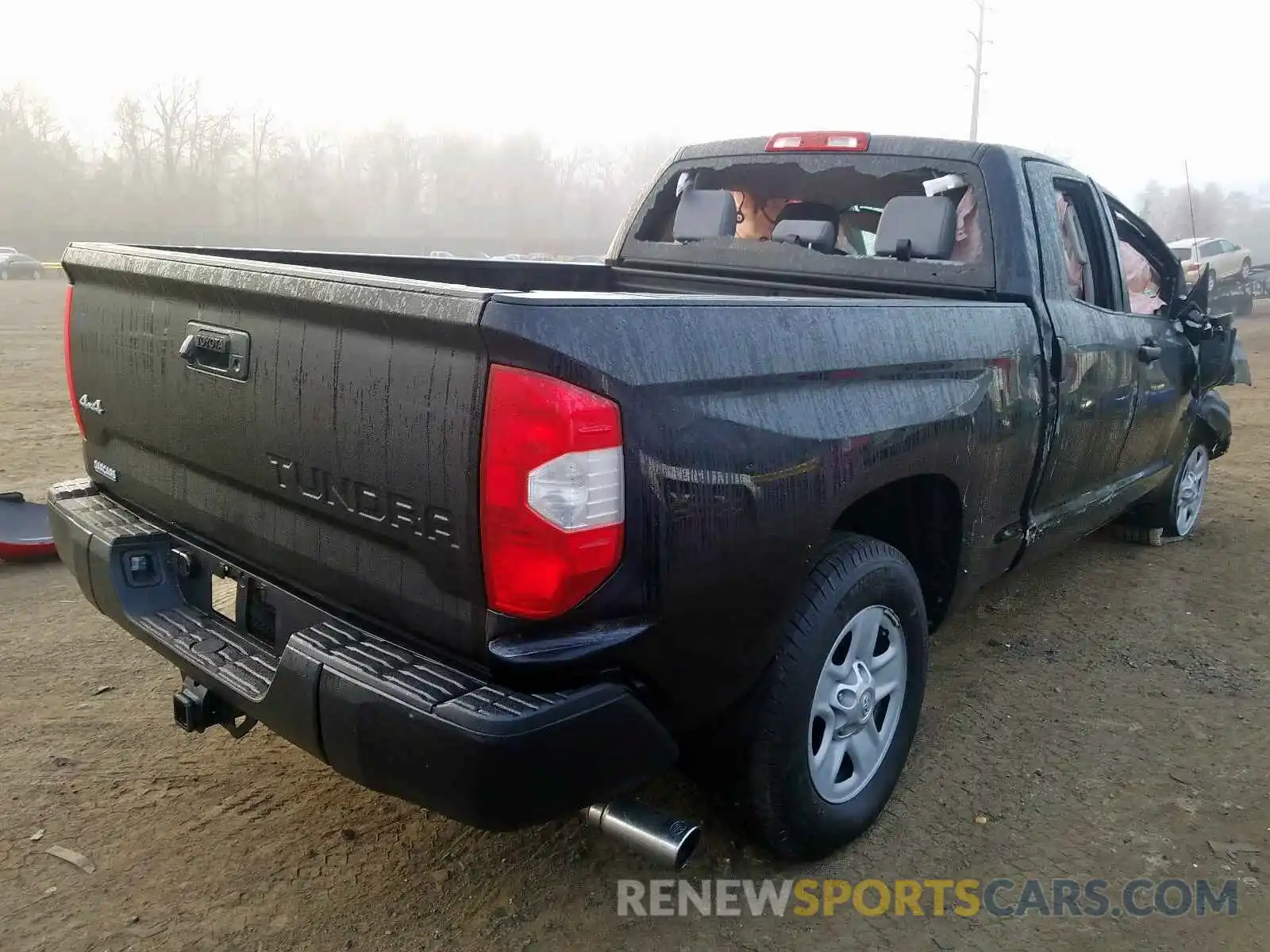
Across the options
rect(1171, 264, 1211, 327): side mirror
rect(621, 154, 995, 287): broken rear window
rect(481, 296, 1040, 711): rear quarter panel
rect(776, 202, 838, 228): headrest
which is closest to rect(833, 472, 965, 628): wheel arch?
rect(481, 296, 1040, 711): rear quarter panel

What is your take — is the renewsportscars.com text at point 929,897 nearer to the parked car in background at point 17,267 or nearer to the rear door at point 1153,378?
the rear door at point 1153,378

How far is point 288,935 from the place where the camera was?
247 centimetres

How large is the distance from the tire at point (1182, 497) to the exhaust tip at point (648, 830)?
419 centimetres

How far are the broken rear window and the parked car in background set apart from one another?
38634mm

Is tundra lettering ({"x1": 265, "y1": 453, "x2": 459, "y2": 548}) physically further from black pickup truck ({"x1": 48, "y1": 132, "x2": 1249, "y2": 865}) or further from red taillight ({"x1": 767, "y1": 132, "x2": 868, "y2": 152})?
red taillight ({"x1": 767, "y1": 132, "x2": 868, "y2": 152})

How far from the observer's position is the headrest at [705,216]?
4367mm

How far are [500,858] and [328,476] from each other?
3.92 ft

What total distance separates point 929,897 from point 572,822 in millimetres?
994

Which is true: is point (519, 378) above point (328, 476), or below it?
above

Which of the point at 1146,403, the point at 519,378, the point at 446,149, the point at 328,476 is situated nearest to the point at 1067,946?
the point at 519,378

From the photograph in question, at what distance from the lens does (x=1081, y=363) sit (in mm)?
3730

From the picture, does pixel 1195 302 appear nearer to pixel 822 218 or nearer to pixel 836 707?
pixel 822 218

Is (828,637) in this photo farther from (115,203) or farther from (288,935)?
(115,203)

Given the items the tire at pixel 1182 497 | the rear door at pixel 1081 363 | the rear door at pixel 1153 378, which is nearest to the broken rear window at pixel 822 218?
the rear door at pixel 1081 363
